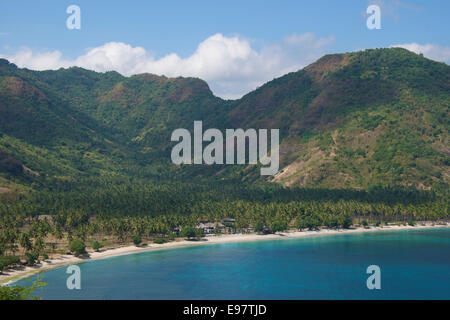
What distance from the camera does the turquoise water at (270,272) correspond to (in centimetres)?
10725

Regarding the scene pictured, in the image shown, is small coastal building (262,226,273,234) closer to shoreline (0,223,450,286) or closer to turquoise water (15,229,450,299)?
shoreline (0,223,450,286)

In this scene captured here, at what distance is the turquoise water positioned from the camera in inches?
4222

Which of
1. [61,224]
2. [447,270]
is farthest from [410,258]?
[61,224]

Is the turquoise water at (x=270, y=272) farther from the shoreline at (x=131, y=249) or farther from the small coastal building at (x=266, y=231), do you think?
the small coastal building at (x=266, y=231)

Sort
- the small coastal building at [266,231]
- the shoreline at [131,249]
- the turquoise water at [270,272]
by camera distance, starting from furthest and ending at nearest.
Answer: the small coastal building at [266,231] → the shoreline at [131,249] → the turquoise water at [270,272]

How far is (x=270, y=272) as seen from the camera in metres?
130

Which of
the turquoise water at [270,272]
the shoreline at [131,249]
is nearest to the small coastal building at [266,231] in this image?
the shoreline at [131,249]

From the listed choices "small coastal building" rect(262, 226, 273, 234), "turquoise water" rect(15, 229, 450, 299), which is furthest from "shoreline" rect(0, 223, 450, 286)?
"turquoise water" rect(15, 229, 450, 299)

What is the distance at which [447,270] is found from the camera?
133375 mm

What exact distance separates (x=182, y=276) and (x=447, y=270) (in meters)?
75.0

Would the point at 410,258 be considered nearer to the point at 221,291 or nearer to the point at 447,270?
the point at 447,270

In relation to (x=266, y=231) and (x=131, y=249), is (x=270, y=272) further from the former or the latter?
(x=266, y=231)

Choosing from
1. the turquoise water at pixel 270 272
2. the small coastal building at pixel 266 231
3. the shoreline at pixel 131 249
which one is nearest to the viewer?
the turquoise water at pixel 270 272

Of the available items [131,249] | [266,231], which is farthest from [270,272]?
[266,231]
